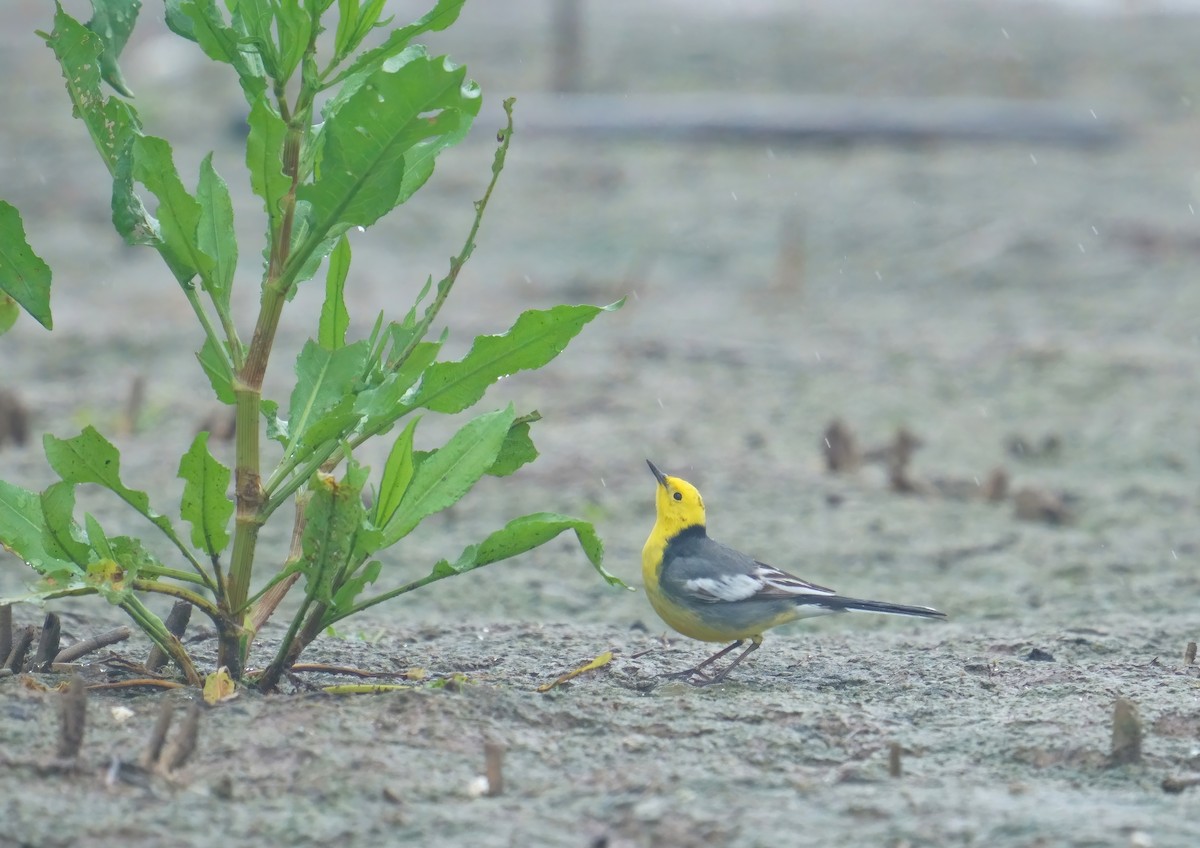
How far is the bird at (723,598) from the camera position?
4.12m

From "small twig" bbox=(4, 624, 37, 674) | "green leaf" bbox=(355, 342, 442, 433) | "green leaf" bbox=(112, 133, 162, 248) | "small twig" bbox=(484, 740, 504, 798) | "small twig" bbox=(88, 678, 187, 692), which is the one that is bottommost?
"small twig" bbox=(484, 740, 504, 798)

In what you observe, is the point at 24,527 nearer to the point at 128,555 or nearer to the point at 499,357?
the point at 128,555

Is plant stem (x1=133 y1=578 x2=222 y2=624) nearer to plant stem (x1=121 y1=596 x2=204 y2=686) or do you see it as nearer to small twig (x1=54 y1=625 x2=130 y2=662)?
plant stem (x1=121 y1=596 x2=204 y2=686)

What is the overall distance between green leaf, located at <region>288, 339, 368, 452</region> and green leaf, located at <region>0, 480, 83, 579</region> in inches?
23.4

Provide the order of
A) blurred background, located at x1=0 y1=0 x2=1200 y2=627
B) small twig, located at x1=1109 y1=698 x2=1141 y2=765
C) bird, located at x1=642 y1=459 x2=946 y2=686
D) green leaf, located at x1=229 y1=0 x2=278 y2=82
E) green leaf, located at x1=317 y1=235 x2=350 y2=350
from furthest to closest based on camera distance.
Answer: blurred background, located at x1=0 y1=0 x2=1200 y2=627 → bird, located at x1=642 y1=459 x2=946 y2=686 → green leaf, located at x1=317 y1=235 x2=350 y2=350 → green leaf, located at x1=229 y1=0 x2=278 y2=82 → small twig, located at x1=1109 y1=698 x2=1141 y2=765

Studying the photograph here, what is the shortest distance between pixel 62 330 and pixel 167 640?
7.16m

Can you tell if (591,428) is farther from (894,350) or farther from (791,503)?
(894,350)

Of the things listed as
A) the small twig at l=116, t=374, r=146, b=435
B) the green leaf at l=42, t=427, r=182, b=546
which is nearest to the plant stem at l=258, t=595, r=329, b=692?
the green leaf at l=42, t=427, r=182, b=546

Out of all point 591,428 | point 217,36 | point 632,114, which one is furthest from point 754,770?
point 632,114

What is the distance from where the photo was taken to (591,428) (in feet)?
26.8

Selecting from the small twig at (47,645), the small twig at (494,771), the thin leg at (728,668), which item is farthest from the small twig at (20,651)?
the thin leg at (728,668)

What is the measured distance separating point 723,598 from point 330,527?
1.30m

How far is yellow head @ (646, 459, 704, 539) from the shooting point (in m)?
4.52

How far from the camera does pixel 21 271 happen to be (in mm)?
3471
